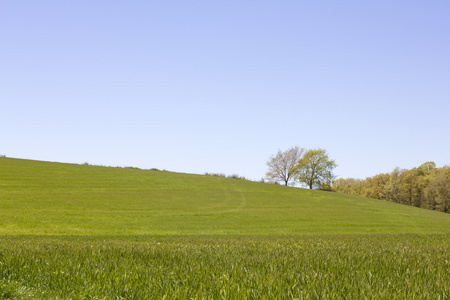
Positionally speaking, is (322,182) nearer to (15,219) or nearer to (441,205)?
(441,205)

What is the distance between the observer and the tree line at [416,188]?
9038cm

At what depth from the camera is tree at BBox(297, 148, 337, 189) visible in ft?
334

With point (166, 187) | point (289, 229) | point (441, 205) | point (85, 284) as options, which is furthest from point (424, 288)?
point (441, 205)

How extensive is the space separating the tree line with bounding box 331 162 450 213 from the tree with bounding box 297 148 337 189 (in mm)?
14898

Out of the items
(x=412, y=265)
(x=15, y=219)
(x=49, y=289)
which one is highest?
(x=412, y=265)

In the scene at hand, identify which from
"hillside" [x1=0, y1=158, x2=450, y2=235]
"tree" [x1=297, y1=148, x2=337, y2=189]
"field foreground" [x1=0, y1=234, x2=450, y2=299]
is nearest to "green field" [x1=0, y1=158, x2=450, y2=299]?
"field foreground" [x1=0, y1=234, x2=450, y2=299]

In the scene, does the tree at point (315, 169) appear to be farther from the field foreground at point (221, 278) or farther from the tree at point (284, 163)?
the field foreground at point (221, 278)

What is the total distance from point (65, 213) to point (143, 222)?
8.52m

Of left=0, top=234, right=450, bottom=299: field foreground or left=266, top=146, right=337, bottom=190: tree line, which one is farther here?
left=266, top=146, right=337, bottom=190: tree line

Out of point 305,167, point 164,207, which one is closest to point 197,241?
point 164,207

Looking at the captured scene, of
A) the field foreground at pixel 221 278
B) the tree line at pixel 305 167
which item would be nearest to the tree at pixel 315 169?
the tree line at pixel 305 167

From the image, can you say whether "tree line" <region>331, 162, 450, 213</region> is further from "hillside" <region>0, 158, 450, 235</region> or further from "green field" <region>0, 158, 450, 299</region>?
"green field" <region>0, 158, 450, 299</region>

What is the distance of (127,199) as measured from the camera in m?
48.6

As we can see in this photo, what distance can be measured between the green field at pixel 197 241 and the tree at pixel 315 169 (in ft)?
114
